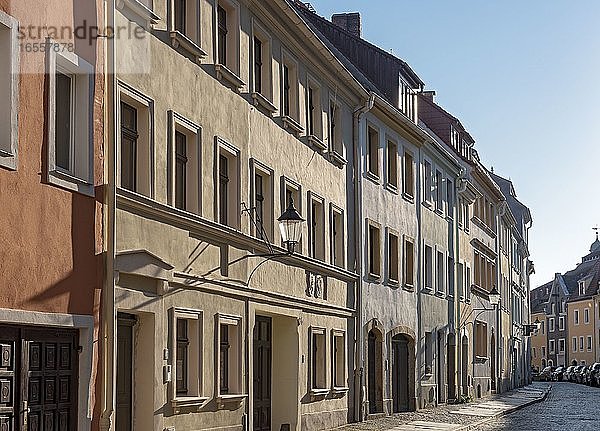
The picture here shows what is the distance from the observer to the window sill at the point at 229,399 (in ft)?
65.4

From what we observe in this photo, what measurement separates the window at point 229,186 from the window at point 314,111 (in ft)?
19.2

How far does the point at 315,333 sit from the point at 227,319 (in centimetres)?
645

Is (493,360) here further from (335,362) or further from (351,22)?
(335,362)

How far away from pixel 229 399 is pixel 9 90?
9337 mm

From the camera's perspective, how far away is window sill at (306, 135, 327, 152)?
26.5m

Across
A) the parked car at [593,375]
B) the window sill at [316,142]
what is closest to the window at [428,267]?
the window sill at [316,142]

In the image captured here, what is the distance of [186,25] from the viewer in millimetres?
19250

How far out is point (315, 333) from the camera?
2673 centimetres

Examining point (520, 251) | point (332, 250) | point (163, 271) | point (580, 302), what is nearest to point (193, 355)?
point (163, 271)

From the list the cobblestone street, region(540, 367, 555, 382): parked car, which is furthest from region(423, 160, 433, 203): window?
region(540, 367, 555, 382): parked car

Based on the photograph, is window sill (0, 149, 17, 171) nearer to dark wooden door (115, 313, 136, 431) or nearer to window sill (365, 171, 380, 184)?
dark wooden door (115, 313, 136, 431)

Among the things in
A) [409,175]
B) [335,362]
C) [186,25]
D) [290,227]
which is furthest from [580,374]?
[186,25]

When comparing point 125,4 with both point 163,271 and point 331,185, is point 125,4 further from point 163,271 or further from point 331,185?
point 331,185

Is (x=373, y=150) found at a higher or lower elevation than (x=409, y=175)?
higher
